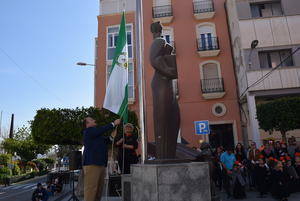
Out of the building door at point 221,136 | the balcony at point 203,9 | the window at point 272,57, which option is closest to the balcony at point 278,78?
the window at point 272,57

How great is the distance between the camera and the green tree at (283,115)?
11344 millimetres

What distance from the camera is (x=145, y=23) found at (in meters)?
19.0

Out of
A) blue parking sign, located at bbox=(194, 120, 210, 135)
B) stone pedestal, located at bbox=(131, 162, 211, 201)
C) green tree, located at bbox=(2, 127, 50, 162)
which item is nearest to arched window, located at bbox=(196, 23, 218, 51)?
blue parking sign, located at bbox=(194, 120, 210, 135)

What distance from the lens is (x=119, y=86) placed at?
5133 mm

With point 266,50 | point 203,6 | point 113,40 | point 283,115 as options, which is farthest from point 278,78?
point 113,40

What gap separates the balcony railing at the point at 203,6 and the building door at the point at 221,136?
9.11 m

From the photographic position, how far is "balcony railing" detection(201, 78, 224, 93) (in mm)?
16969

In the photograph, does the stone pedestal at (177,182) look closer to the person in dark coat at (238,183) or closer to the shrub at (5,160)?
the person in dark coat at (238,183)

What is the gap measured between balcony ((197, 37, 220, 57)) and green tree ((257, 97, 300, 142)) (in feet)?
23.0

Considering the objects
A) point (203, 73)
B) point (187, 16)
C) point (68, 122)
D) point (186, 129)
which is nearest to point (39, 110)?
point (68, 122)

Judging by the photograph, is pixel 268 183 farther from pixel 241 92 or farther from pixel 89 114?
pixel 89 114

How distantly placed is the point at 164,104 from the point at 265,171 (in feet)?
15.9

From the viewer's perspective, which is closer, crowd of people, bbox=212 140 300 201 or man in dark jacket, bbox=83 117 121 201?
man in dark jacket, bbox=83 117 121 201

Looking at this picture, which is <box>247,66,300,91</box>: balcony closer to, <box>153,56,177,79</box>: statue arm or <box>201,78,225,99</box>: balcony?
<box>201,78,225,99</box>: balcony
